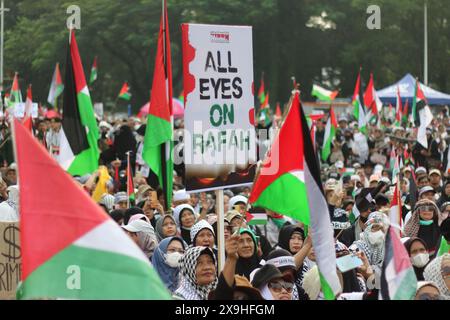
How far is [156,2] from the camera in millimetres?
48594

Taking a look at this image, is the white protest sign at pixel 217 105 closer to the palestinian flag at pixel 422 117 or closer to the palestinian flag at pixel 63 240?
the palestinian flag at pixel 63 240

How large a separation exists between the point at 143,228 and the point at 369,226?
1.92m

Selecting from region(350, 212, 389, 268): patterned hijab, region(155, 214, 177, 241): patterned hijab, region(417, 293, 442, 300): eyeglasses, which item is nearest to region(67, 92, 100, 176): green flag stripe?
region(155, 214, 177, 241): patterned hijab

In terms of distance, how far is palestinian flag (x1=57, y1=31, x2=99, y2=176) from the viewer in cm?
1067

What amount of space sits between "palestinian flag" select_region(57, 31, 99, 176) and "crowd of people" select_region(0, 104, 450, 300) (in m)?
0.58

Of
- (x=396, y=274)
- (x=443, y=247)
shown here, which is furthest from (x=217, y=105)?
(x=396, y=274)

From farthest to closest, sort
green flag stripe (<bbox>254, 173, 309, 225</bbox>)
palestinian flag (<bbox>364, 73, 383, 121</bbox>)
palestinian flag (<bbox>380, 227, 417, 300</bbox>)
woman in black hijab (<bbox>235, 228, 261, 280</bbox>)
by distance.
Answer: palestinian flag (<bbox>364, 73, 383, 121</bbox>)
woman in black hijab (<bbox>235, 228, 261, 280</bbox>)
green flag stripe (<bbox>254, 173, 309, 225</bbox>)
palestinian flag (<bbox>380, 227, 417, 300</bbox>)

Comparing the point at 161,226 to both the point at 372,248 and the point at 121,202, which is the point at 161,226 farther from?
the point at 121,202

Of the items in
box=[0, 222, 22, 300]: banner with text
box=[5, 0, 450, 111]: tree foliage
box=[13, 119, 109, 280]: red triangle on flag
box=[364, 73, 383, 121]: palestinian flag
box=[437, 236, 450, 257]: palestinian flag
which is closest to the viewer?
box=[13, 119, 109, 280]: red triangle on flag

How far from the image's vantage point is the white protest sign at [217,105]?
332 inches

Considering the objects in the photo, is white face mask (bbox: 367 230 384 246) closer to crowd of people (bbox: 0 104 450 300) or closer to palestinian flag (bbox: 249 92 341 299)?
crowd of people (bbox: 0 104 450 300)

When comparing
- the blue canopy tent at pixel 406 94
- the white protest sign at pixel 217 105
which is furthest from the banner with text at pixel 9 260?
the blue canopy tent at pixel 406 94

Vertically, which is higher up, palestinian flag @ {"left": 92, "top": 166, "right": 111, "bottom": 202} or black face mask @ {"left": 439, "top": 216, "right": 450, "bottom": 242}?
black face mask @ {"left": 439, "top": 216, "right": 450, "bottom": 242}
